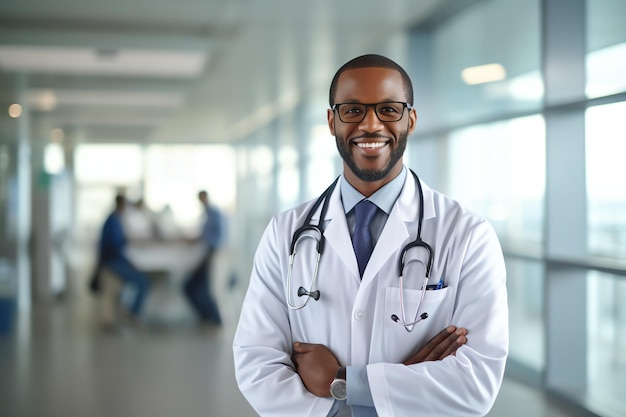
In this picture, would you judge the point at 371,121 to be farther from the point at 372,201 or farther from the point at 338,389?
the point at 338,389

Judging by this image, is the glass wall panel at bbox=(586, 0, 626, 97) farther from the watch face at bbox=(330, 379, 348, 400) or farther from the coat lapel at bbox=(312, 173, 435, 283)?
the watch face at bbox=(330, 379, 348, 400)

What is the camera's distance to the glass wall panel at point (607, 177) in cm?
374

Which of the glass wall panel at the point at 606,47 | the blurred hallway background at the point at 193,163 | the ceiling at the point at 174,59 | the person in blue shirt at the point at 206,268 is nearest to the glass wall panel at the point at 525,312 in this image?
the blurred hallway background at the point at 193,163

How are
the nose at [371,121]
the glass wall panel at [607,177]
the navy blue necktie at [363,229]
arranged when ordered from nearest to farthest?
the nose at [371,121] → the navy blue necktie at [363,229] → the glass wall panel at [607,177]

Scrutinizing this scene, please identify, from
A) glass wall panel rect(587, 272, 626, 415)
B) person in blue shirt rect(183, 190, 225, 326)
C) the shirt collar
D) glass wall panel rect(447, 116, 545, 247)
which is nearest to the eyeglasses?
the shirt collar

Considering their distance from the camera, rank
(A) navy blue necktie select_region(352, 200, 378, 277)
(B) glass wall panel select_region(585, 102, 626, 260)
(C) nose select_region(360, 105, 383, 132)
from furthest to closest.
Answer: (B) glass wall panel select_region(585, 102, 626, 260)
(A) navy blue necktie select_region(352, 200, 378, 277)
(C) nose select_region(360, 105, 383, 132)

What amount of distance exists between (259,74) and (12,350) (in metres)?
2.14

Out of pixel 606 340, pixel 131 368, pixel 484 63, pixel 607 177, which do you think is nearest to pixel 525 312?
pixel 606 340

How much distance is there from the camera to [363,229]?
1.52 metres

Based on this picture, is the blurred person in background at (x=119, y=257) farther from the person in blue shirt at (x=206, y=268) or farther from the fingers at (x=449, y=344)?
the fingers at (x=449, y=344)

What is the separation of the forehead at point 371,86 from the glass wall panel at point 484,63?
3081mm

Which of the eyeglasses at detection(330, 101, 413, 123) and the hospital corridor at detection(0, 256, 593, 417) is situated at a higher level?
the eyeglasses at detection(330, 101, 413, 123)

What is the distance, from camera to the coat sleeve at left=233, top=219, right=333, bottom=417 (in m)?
1.45

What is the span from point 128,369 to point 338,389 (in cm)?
306
